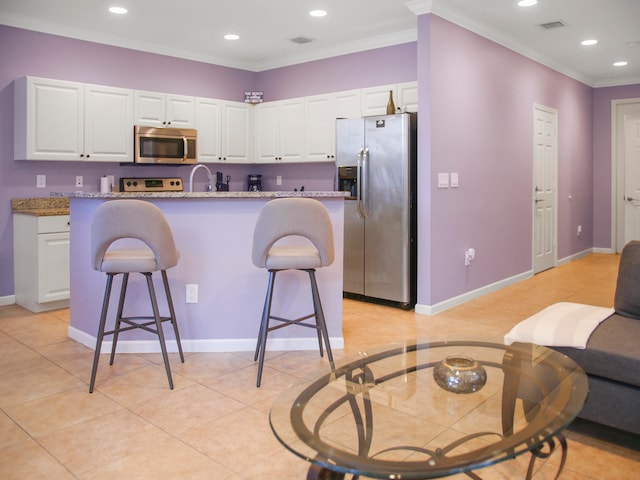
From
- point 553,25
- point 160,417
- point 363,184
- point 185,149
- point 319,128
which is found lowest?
point 160,417

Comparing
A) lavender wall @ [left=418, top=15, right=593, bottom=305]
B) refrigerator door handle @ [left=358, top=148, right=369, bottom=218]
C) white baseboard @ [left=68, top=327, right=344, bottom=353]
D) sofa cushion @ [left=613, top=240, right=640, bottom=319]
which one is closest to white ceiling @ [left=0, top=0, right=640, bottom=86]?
lavender wall @ [left=418, top=15, right=593, bottom=305]

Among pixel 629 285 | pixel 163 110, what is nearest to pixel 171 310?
pixel 629 285

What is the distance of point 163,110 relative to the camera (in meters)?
5.80

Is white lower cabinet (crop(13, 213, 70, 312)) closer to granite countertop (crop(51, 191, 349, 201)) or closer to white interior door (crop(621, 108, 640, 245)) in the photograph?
granite countertop (crop(51, 191, 349, 201))

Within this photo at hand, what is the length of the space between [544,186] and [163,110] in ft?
15.1

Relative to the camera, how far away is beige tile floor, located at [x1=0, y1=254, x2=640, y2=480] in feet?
7.20

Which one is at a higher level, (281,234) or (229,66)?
(229,66)

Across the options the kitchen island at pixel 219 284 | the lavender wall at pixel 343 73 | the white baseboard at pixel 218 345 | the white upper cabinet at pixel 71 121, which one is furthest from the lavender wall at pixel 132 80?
the white baseboard at pixel 218 345

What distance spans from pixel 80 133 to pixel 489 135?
12.9ft

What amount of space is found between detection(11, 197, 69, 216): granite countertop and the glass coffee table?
3652 mm

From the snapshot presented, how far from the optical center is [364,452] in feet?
4.87

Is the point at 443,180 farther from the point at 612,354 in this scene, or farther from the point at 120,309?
the point at 120,309

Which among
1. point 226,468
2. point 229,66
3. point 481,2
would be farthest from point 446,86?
point 226,468

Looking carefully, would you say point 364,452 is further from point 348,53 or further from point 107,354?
point 348,53
